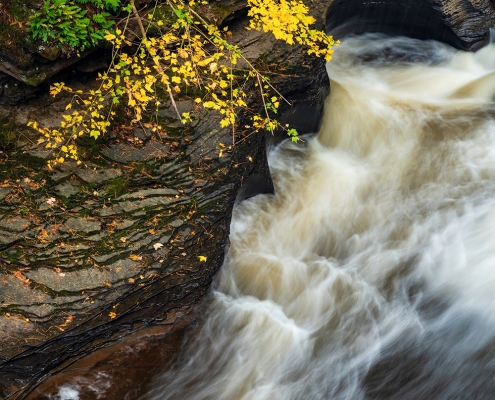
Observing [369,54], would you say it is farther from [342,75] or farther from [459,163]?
[459,163]

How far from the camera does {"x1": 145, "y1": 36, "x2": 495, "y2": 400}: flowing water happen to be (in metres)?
5.50

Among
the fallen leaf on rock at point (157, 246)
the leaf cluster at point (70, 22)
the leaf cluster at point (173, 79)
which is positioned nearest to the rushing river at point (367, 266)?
the fallen leaf on rock at point (157, 246)

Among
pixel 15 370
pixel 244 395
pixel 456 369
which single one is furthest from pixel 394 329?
pixel 15 370

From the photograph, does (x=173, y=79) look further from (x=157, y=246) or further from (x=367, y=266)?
(x=367, y=266)

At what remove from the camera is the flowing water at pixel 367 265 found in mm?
5504

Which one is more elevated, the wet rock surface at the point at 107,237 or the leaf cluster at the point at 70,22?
the leaf cluster at the point at 70,22

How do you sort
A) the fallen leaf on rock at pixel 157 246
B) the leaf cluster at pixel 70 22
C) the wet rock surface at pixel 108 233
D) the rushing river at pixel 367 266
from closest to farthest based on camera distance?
1. the wet rock surface at pixel 108 233
2. the rushing river at pixel 367 266
3. the fallen leaf on rock at pixel 157 246
4. the leaf cluster at pixel 70 22

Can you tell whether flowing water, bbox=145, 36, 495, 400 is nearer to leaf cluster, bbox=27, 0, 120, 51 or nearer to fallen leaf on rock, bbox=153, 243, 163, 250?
fallen leaf on rock, bbox=153, 243, 163, 250

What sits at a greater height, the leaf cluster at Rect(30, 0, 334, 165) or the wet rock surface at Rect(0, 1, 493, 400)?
the leaf cluster at Rect(30, 0, 334, 165)

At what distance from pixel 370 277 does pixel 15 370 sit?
4.12 meters

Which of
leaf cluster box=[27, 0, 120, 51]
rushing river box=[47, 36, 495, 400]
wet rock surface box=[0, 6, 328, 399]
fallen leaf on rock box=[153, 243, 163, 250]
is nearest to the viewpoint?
wet rock surface box=[0, 6, 328, 399]

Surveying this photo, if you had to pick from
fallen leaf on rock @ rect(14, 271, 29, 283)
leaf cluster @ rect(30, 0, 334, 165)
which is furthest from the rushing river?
leaf cluster @ rect(30, 0, 334, 165)

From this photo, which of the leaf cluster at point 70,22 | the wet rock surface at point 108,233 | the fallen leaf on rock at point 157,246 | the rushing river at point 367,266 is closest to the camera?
the wet rock surface at point 108,233

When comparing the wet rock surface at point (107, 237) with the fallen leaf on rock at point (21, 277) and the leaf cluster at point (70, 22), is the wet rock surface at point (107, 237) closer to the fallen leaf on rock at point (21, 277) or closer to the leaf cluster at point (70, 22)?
the fallen leaf on rock at point (21, 277)
